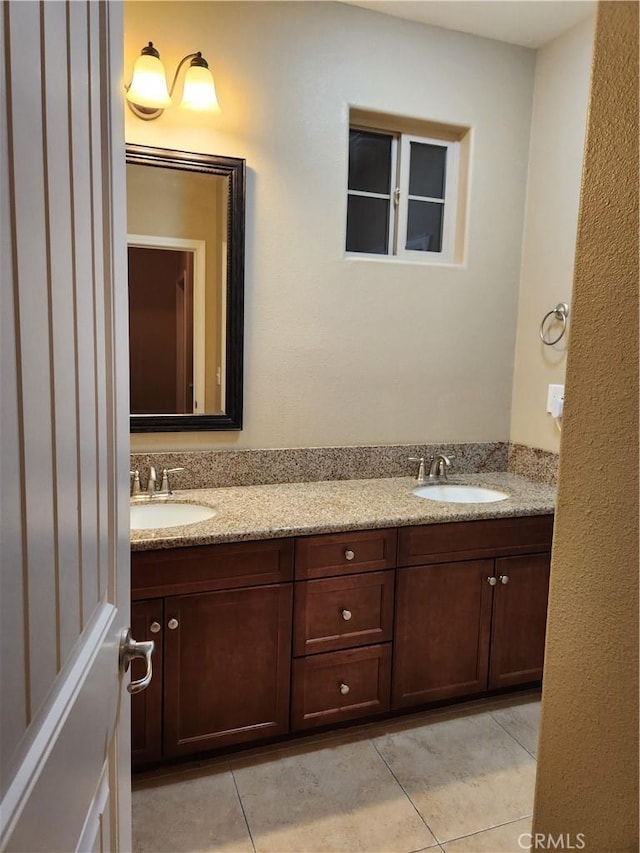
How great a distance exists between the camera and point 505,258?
8.59 feet

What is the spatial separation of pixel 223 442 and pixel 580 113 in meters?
1.94

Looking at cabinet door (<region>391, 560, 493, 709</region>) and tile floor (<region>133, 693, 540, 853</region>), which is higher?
cabinet door (<region>391, 560, 493, 709</region>)

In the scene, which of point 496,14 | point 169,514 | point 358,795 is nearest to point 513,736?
point 358,795

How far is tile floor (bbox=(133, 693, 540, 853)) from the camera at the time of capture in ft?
5.35

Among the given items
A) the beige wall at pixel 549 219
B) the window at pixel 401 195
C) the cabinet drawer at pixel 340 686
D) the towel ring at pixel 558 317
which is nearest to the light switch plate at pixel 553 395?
the beige wall at pixel 549 219

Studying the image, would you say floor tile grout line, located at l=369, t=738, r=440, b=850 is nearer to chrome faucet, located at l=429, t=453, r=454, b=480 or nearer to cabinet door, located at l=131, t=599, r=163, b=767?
cabinet door, located at l=131, t=599, r=163, b=767

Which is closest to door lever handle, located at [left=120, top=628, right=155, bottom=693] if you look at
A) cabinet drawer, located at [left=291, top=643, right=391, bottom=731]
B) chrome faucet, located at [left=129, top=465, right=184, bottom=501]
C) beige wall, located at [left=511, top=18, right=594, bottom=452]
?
cabinet drawer, located at [left=291, top=643, right=391, bottom=731]

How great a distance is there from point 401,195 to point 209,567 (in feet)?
5.63

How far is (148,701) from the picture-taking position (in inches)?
69.0

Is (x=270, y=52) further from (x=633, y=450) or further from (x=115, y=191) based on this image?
(x=633, y=450)

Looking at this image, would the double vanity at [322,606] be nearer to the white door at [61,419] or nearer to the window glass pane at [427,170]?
the white door at [61,419]

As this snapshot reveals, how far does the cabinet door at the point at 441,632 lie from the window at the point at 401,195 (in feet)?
4.45

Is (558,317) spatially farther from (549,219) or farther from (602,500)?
(602,500)

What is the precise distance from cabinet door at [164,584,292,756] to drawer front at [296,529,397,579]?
0.11m
